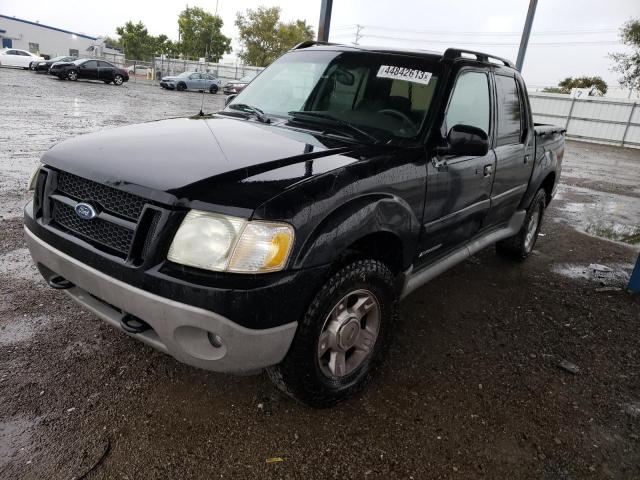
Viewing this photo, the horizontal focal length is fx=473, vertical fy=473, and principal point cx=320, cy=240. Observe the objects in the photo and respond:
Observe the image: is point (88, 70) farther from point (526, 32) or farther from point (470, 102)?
point (470, 102)

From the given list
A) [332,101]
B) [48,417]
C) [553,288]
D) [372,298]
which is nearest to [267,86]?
[332,101]

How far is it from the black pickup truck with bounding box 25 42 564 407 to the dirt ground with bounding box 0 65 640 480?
0.29 m

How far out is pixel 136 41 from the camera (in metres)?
72.8

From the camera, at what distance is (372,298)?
8.10 ft

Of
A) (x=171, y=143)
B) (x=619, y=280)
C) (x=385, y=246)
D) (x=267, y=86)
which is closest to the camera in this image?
(x=171, y=143)

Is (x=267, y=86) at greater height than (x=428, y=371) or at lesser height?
greater

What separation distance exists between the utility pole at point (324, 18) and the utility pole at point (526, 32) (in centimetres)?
798

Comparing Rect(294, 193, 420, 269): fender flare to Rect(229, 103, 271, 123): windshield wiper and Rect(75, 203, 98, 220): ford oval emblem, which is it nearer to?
Rect(75, 203, 98, 220): ford oval emblem

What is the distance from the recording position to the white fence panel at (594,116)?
21.6 m

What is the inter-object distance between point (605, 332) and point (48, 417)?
3757 mm

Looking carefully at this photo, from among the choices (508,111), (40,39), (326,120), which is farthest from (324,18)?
(40,39)

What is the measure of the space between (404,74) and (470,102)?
21.3 inches

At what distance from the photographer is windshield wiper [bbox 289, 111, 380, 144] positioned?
2.80 metres

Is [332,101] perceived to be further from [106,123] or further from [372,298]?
[106,123]
